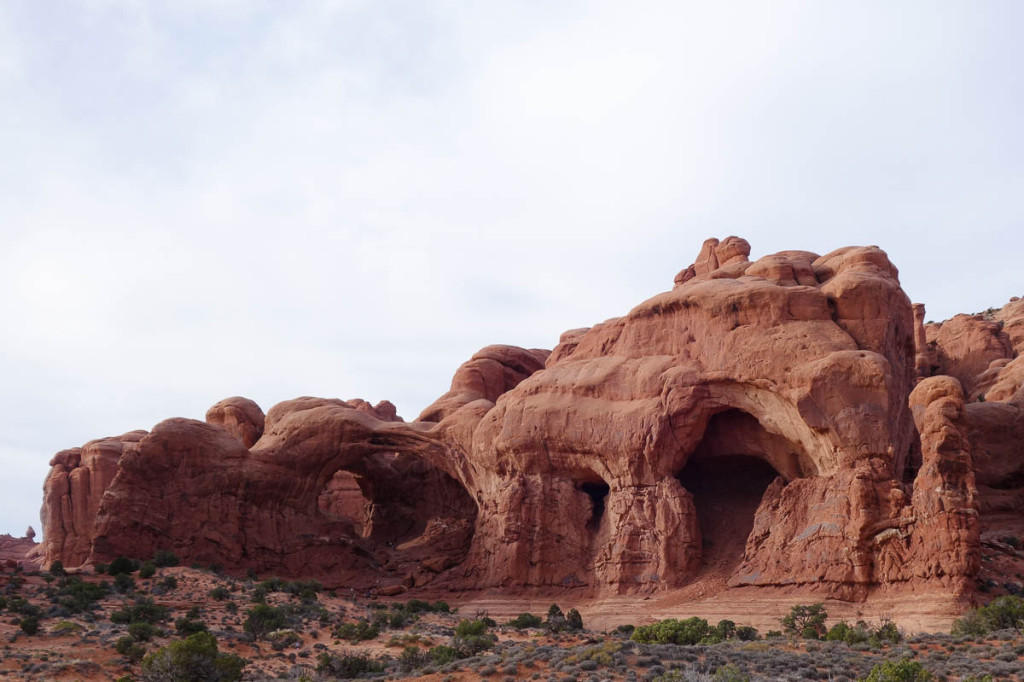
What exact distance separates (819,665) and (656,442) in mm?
16831

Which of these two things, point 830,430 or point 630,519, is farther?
point 630,519

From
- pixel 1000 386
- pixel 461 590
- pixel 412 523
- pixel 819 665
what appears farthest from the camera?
pixel 412 523

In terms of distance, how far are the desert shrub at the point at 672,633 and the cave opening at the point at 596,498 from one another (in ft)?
A: 40.8

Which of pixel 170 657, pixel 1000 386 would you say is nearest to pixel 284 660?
pixel 170 657

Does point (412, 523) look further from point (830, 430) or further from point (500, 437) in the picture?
point (830, 430)

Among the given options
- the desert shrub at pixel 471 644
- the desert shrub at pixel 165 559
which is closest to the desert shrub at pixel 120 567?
the desert shrub at pixel 165 559

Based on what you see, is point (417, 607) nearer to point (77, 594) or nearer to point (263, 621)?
point (263, 621)

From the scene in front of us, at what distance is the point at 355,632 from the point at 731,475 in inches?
675

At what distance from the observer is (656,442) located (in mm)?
37312

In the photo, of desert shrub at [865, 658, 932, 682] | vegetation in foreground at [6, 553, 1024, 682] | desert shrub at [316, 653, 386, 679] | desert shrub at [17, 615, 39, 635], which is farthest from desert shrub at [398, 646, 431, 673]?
desert shrub at [17, 615, 39, 635]

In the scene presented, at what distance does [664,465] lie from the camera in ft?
124

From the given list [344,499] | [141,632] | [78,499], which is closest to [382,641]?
[141,632]

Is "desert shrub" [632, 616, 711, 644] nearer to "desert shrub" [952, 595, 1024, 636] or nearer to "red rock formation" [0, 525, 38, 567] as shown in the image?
"desert shrub" [952, 595, 1024, 636]

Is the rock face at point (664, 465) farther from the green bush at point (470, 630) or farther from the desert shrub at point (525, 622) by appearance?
the green bush at point (470, 630)
